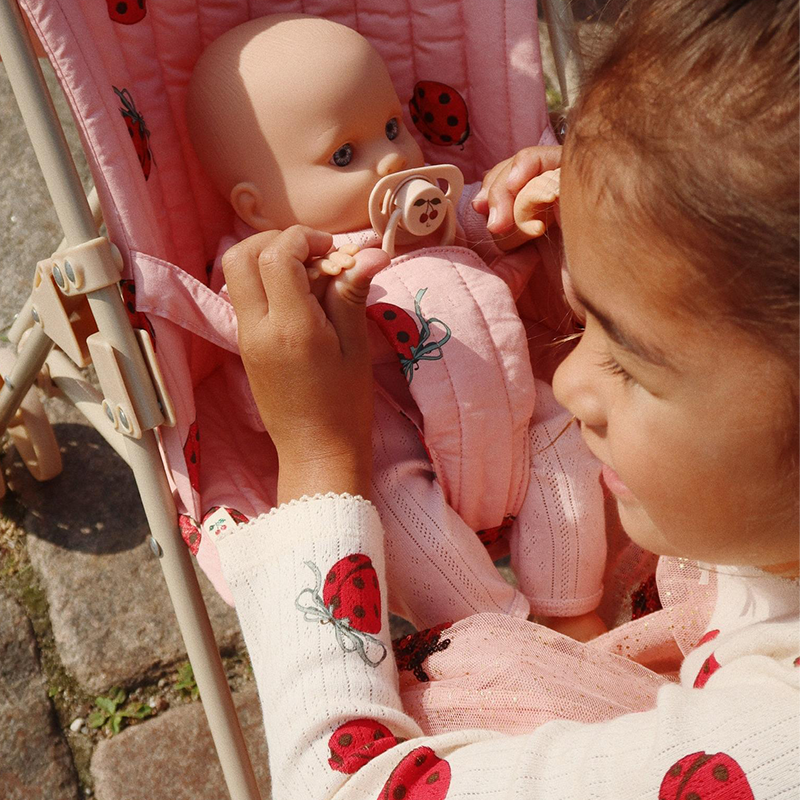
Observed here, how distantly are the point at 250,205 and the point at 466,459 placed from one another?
0.42 metres

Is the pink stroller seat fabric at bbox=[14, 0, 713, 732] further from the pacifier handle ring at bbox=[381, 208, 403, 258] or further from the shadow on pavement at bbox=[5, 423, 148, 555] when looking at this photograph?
the shadow on pavement at bbox=[5, 423, 148, 555]

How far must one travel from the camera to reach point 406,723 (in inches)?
34.4

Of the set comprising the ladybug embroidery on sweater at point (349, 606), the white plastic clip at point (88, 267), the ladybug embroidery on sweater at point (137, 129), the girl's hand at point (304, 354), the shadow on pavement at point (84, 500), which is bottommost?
the shadow on pavement at point (84, 500)

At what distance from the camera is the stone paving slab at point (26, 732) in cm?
146

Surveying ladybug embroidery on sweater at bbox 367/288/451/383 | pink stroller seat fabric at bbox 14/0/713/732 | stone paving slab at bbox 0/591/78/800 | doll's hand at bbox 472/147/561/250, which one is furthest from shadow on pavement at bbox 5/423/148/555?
doll's hand at bbox 472/147/561/250

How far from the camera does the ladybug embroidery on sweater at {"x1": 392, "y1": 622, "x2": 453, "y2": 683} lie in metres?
0.98

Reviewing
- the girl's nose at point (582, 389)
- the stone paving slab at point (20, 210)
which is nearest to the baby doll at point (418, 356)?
the girl's nose at point (582, 389)

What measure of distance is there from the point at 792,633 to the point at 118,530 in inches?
49.4

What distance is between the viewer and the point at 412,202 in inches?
44.8

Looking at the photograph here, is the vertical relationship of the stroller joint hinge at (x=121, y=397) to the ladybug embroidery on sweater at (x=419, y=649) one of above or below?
above

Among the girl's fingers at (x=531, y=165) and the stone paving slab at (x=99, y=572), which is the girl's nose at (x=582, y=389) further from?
the stone paving slab at (x=99, y=572)

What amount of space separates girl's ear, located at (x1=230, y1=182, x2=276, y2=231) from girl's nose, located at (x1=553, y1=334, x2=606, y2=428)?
55 centimetres

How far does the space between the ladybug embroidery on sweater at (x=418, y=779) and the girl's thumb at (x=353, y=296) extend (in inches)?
16.9

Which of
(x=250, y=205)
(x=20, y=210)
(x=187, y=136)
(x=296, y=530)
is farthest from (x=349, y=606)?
(x=20, y=210)
